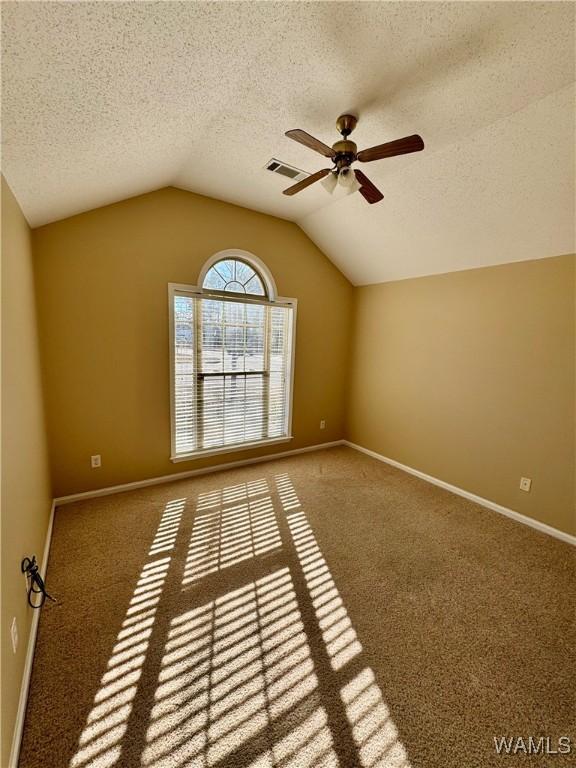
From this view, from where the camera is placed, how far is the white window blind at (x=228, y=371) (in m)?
3.27

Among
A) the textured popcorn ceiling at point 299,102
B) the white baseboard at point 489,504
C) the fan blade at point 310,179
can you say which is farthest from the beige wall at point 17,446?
the white baseboard at point 489,504

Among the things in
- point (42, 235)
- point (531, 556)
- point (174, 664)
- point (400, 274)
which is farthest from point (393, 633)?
point (42, 235)

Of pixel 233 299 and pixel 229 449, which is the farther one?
pixel 229 449

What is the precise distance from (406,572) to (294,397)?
2383 millimetres

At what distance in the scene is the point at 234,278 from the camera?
11.5 ft

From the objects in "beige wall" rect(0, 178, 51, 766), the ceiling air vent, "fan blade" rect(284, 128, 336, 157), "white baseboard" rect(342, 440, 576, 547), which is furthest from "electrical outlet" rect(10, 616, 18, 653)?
"white baseboard" rect(342, 440, 576, 547)

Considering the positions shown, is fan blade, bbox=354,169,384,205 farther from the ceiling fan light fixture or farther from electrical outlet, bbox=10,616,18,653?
electrical outlet, bbox=10,616,18,653

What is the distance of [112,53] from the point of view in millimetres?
1114

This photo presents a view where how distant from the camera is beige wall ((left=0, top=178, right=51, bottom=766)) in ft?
4.00

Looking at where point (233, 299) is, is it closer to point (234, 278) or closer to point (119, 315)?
point (234, 278)

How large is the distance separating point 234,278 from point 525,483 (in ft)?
11.3

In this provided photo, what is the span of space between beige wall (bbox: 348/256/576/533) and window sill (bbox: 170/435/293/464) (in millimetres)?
1295
